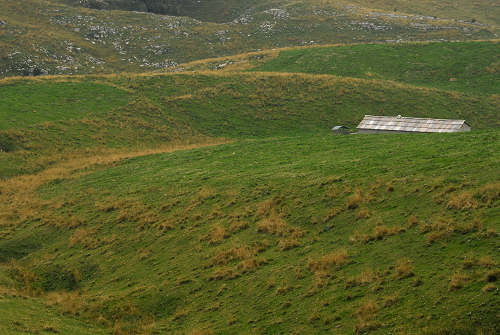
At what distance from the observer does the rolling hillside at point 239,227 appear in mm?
17562

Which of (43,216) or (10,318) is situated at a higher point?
(10,318)

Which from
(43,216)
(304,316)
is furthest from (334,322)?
(43,216)

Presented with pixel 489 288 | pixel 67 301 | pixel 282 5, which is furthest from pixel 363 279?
pixel 282 5

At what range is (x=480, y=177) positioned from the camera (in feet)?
78.2

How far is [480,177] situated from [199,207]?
15819 mm

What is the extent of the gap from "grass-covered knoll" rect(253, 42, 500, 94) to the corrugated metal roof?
2889cm

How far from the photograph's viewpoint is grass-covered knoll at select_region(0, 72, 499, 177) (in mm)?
53125

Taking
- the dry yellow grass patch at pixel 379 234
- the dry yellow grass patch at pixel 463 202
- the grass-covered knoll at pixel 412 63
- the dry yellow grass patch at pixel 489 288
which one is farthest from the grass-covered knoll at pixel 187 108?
the dry yellow grass patch at pixel 489 288

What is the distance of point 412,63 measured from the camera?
81.2m

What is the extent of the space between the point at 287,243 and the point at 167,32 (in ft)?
291

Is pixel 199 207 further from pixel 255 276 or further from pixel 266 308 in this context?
pixel 266 308

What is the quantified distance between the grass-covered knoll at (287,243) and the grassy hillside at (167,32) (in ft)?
186

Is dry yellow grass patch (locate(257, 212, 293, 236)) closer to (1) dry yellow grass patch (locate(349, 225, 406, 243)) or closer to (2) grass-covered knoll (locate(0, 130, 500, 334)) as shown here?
(2) grass-covered knoll (locate(0, 130, 500, 334))

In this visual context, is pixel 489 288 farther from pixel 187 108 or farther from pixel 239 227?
pixel 187 108
